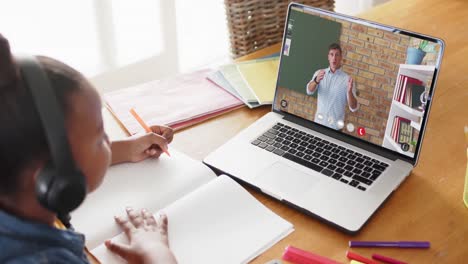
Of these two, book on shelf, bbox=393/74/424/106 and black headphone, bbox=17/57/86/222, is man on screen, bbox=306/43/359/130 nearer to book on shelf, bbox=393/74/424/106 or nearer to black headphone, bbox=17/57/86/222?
book on shelf, bbox=393/74/424/106

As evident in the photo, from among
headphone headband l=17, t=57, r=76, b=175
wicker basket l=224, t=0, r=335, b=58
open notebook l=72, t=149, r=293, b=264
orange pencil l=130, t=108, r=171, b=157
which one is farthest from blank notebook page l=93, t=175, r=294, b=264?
wicker basket l=224, t=0, r=335, b=58

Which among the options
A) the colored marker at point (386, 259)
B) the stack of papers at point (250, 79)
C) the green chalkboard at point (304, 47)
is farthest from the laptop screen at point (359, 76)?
the colored marker at point (386, 259)

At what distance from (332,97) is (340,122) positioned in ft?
0.17

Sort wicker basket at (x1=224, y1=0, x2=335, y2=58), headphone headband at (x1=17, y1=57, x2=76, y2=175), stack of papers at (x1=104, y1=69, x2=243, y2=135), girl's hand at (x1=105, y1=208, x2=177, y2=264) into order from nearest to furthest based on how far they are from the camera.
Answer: headphone headband at (x1=17, y1=57, x2=76, y2=175), girl's hand at (x1=105, y1=208, x2=177, y2=264), stack of papers at (x1=104, y1=69, x2=243, y2=135), wicker basket at (x1=224, y1=0, x2=335, y2=58)

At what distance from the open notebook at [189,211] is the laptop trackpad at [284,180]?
5cm

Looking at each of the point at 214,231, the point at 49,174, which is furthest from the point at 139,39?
the point at 49,174

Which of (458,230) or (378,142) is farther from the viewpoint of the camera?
(378,142)

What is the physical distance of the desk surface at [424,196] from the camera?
36.0 inches

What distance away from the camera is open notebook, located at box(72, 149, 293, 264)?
0.90 metres

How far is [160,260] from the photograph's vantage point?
85cm

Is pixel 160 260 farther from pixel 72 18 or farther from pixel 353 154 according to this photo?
pixel 72 18

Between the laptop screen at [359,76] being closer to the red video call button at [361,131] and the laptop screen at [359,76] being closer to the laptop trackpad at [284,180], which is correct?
the red video call button at [361,131]

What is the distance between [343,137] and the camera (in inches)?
44.7

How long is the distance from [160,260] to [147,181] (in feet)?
0.74
